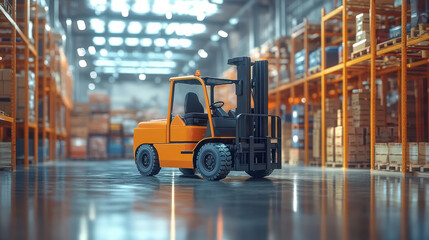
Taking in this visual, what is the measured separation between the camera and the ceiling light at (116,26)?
30.1 m

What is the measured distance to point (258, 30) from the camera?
27.6 m

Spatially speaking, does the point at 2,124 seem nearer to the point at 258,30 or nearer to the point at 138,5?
the point at 138,5

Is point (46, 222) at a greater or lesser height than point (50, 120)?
lesser

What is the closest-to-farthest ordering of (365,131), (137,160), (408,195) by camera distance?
1. (408,195)
2. (137,160)
3. (365,131)

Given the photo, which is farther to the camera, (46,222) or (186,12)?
(186,12)

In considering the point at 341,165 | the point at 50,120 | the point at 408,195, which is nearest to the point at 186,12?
the point at 50,120

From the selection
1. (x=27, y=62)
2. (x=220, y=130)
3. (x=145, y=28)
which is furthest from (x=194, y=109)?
(x=145, y=28)

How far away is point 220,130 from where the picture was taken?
29.6ft

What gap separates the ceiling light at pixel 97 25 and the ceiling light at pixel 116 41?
6.89 feet

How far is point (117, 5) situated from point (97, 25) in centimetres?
477

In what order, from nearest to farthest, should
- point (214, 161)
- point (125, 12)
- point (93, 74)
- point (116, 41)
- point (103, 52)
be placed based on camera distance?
point (214, 161) → point (125, 12) → point (116, 41) → point (103, 52) → point (93, 74)

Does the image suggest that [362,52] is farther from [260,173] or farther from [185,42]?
[185,42]

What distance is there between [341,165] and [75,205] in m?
11.1

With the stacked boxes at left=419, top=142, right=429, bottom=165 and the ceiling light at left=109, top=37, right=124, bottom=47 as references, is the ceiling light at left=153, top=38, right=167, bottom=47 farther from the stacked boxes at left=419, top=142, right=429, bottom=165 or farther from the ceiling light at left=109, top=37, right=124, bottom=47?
the stacked boxes at left=419, top=142, right=429, bottom=165
